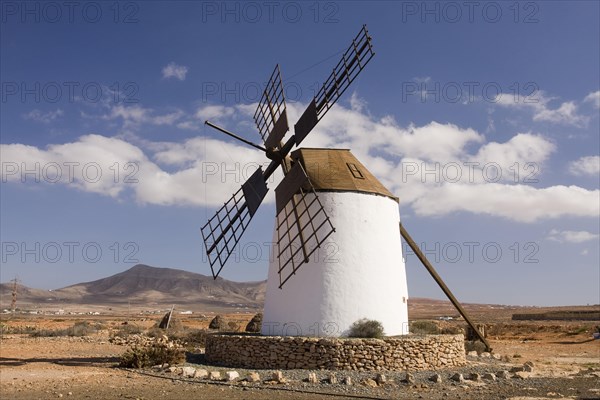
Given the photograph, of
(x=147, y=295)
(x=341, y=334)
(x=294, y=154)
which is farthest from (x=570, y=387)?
(x=147, y=295)

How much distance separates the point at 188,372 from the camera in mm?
13312

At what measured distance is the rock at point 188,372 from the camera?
43.3 feet

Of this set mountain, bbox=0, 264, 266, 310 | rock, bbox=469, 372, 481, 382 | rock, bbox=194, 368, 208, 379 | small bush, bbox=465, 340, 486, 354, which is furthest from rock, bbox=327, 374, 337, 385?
mountain, bbox=0, 264, 266, 310

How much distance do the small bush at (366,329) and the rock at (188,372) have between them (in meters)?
4.25

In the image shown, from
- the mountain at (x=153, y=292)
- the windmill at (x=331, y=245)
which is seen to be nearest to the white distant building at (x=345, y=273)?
the windmill at (x=331, y=245)

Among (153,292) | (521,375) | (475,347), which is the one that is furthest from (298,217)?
(153,292)

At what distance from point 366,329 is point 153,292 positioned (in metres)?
Answer: 129

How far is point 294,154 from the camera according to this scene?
1734 centimetres

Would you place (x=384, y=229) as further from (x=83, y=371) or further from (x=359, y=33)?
(x=83, y=371)

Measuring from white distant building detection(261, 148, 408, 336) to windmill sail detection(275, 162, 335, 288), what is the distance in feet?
0.79

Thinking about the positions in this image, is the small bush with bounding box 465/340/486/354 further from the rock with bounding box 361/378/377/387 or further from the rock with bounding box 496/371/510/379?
the rock with bounding box 361/378/377/387

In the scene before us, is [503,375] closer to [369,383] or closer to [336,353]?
[369,383]

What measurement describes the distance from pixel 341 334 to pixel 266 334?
253 centimetres

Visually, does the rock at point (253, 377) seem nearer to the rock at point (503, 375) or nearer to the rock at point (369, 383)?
the rock at point (369, 383)
